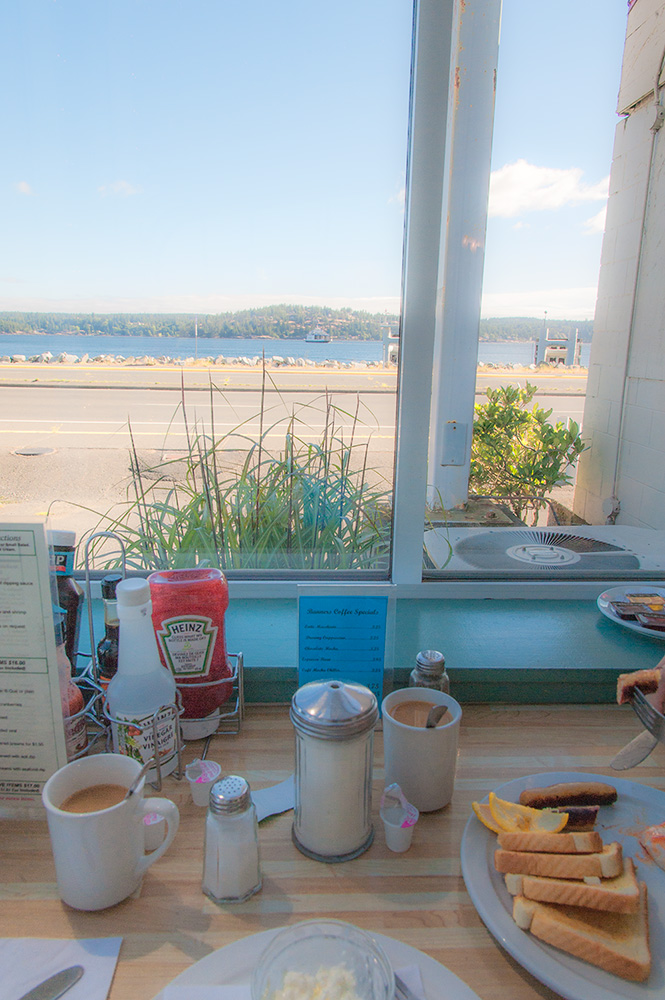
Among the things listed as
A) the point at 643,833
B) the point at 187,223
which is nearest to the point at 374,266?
the point at 187,223

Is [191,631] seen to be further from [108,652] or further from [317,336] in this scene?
[317,336]

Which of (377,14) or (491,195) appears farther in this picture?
(491,195)

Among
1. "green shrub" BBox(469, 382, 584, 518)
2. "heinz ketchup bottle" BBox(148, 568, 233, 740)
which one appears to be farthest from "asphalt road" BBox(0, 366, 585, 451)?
"green shrub" BBox(469, 382, 584, 518)

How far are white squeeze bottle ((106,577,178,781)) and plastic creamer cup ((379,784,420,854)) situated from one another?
29 centimetres

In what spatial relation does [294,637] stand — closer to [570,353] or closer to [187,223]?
[187,223]

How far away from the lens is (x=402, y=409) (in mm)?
1222

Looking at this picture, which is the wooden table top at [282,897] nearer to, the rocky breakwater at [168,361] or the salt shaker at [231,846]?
the salt shaker at [231,846]

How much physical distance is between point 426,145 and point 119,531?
110 cm

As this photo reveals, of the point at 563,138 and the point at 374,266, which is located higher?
the point at 563,138

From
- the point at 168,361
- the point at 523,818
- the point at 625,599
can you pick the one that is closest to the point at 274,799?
the point at 523,818

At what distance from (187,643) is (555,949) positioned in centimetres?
55

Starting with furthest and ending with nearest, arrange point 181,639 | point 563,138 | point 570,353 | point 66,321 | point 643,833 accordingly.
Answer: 1. point 570,353
2. point 563,138
3. point 66,321
4. point 181,639
5. point 643,833

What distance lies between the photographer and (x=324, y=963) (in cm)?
49

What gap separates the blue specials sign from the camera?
0.88 metres
